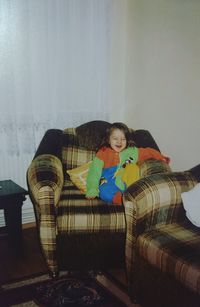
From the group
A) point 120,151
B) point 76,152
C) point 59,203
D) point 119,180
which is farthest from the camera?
point 76,152

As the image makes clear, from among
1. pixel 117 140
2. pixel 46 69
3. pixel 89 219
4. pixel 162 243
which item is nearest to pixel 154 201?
pixel 162 243

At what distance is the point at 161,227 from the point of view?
5.31 feet

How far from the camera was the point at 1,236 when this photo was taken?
247 centimetres

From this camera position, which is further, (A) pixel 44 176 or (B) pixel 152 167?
(B) pixel 152 167

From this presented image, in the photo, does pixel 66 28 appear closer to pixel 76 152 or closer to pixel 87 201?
pixel 76 152

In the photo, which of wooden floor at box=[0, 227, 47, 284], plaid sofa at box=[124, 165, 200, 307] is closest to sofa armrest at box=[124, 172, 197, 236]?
plaid sofa at box=[124, 165, 200, 307]

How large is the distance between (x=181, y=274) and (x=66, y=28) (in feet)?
6.66

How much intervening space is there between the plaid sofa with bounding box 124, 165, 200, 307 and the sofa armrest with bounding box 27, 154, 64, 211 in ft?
1.38

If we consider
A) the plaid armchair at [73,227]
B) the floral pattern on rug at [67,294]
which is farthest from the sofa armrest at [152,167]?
the floral pattern on rug at [67,294]

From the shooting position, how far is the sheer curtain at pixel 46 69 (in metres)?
2.41

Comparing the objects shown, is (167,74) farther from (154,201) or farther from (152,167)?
(154,201)

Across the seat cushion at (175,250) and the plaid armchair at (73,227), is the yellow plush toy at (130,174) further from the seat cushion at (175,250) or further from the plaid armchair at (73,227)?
the seat cushion at (175,250)

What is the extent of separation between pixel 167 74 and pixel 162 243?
1434 mm

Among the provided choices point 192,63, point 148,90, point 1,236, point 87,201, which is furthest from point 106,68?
point 1,236
